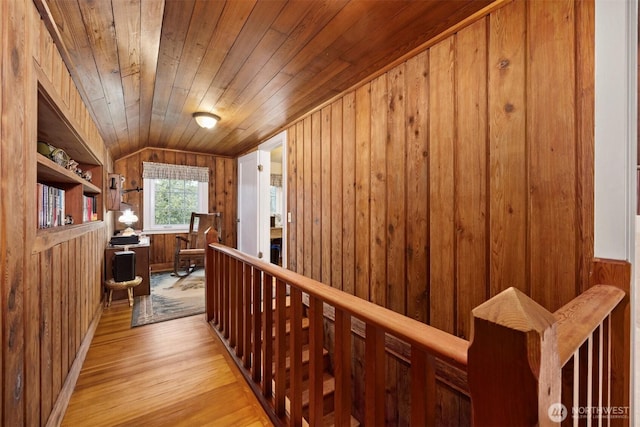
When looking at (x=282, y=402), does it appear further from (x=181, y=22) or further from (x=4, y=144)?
(x=181, y=22)

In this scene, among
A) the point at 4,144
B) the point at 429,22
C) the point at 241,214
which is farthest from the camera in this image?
the point at 241,214

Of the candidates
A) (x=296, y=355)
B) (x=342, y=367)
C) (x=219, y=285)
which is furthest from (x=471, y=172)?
(x=219, y=285)

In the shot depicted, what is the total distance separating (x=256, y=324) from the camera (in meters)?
1.62

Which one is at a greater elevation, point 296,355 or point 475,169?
point 475,169

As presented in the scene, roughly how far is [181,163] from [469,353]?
5.04m

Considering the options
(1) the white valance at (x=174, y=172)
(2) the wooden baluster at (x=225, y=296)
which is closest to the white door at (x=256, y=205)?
(1) the white valance at (x=174, y=172)

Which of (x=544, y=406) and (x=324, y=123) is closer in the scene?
(x=544, y=406)

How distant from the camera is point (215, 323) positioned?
2.38 meters

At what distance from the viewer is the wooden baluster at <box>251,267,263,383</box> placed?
5.30 feet

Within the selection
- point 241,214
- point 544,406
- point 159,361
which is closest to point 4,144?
point 544,406

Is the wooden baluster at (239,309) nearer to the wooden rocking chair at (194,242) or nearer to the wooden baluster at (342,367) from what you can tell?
the wooden baluster at (342,367)

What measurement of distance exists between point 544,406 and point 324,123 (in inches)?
93.3

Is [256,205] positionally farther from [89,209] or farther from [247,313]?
[247,313]

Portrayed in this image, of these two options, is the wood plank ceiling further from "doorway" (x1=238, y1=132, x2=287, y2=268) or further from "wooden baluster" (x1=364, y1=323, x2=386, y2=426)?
"wooden baluster" (x1=364, y1=323, x2=386, y2=426)
